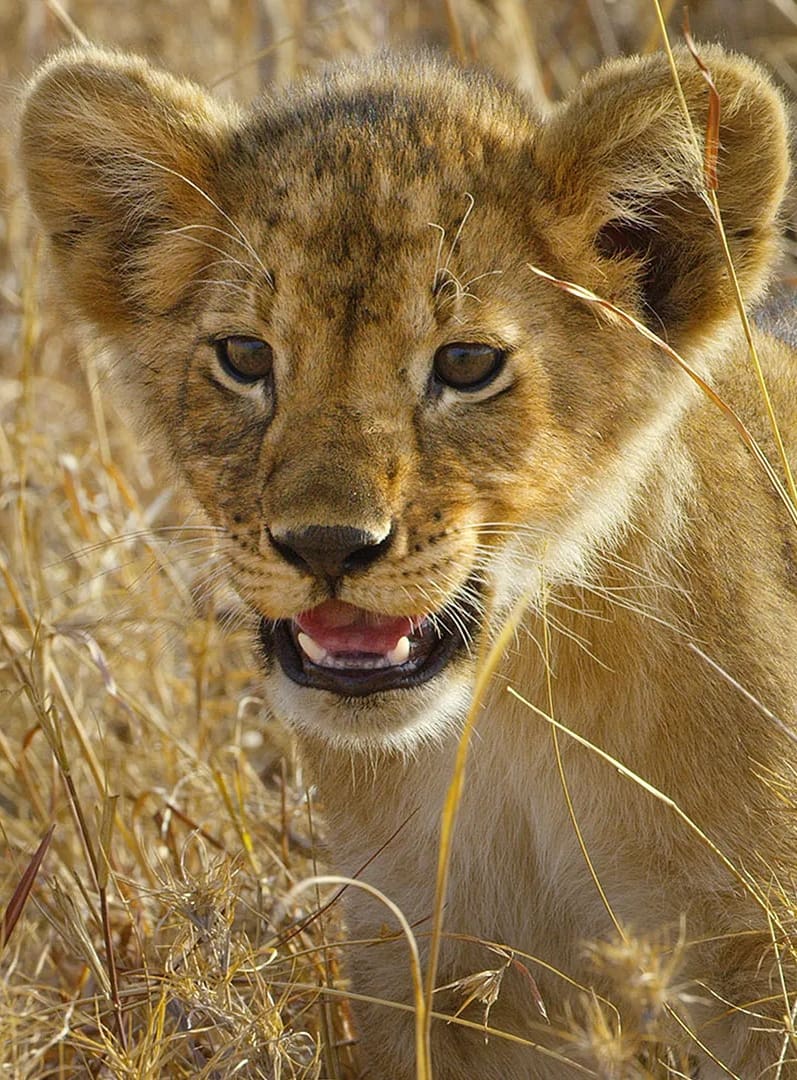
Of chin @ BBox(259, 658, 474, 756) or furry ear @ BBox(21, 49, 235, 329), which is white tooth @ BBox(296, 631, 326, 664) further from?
furry ear @ BBox(21, 49, 235, 329)

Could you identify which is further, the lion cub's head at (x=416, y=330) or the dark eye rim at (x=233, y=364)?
the dark eye rim at (x=233, y=364)

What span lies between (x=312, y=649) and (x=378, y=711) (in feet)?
0.44

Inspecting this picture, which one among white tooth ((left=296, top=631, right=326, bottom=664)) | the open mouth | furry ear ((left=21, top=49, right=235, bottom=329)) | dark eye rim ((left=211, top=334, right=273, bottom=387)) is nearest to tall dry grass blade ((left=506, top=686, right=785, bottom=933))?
the open mouth

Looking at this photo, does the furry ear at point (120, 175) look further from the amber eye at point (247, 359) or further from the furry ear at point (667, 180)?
the furry ear at point (667, 180)

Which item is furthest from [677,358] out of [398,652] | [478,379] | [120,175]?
[120,175]

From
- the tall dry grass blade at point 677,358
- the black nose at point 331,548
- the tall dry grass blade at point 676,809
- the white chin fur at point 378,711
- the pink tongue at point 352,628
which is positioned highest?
the tall dry grass blade at point 677,358

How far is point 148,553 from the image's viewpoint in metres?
4.36

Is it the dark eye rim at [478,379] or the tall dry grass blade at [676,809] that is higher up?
the dark eye rim at [478,379]

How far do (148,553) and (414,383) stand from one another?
214cm

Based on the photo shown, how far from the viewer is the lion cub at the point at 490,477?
235 cm

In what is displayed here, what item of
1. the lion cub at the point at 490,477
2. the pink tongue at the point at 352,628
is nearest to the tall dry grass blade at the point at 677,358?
the lion cub at the point at 490,477

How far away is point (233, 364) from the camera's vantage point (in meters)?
2.52

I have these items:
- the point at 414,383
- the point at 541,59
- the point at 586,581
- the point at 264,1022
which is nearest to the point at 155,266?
the point at 414,383

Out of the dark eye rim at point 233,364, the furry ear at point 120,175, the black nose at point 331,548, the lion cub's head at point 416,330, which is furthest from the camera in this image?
the furry ear at point 120,175
